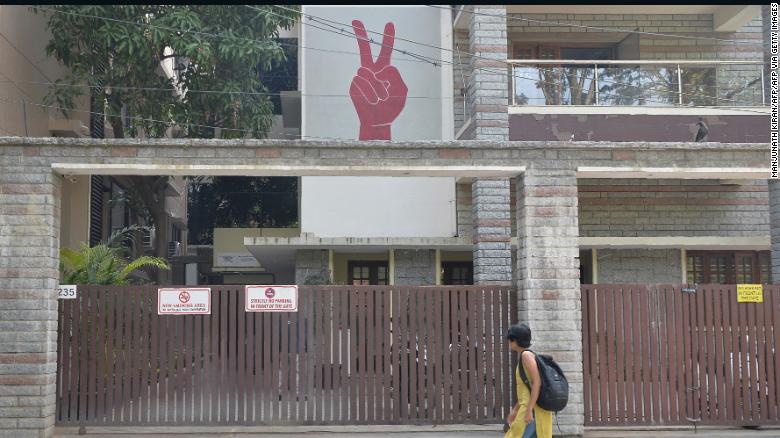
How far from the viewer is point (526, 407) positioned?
7.50 m

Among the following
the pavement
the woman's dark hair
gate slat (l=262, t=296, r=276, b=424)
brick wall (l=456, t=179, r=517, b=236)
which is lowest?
the pavement

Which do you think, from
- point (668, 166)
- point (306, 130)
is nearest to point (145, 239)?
point (306, 130)

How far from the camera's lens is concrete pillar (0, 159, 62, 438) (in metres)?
9.78

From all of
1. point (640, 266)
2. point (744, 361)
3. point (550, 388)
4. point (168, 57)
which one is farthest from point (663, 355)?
point (168, 57)

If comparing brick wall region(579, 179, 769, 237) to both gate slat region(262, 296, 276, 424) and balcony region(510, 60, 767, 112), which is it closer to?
balcony region(510, 60, 767, 112)

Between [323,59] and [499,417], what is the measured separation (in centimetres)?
1098

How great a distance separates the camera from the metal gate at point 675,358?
1056cm

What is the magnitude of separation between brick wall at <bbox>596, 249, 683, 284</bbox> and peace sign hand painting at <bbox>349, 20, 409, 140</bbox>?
5.67 m

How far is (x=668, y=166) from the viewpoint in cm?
1060

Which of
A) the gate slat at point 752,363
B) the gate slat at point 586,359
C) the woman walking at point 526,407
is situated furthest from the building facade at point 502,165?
the woman walking at point 526,407

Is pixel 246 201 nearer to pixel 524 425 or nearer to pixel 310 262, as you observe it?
pixel 310 262

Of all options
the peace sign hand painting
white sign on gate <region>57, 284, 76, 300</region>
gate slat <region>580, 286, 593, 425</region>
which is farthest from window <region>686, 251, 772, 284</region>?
white sign on gate <region>57, 284, 76, 300</region>

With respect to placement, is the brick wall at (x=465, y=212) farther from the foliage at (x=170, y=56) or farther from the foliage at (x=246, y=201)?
the foliage at (x=246, y=201)

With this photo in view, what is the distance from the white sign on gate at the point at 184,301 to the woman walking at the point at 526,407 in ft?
14.4
